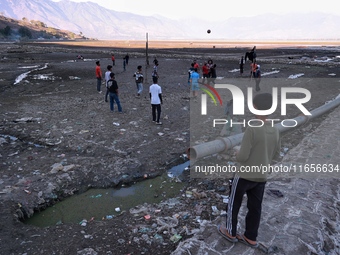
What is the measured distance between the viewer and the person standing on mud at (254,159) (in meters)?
3.07

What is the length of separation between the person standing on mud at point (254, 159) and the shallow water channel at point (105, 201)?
2275 mm

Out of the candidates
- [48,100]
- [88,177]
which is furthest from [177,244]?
[48,100]

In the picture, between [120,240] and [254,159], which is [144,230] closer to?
[120,240]

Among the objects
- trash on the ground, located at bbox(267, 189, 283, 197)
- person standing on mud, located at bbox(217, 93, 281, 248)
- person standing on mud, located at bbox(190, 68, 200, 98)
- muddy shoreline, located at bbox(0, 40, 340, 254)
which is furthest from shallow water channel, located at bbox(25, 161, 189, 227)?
person standing on mud, located at bbox(190, 68, 200, 98)

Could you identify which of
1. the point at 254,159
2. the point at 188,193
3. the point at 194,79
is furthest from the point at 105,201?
the point at 194,79

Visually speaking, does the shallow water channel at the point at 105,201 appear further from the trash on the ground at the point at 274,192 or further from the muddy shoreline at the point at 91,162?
the trash on the ground at the point at 274,192

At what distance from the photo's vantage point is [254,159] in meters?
3.15

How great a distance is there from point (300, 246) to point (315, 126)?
6.16m

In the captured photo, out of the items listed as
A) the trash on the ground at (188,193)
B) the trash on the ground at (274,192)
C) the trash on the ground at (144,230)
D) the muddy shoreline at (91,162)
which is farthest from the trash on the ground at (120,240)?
the trash on the ground at (274,192)

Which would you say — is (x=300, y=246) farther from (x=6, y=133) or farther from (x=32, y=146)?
(x=6, y=133)

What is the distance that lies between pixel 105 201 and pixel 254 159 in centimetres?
324

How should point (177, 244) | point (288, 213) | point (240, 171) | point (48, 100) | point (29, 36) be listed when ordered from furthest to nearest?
point (29, 36) < point (48, 100) < point (288, 213) < point (177, 244) < point (240, 171)

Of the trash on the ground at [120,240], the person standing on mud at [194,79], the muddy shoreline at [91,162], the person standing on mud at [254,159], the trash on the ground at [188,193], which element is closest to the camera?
the person standing on mud at [254,159]

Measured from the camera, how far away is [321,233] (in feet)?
13.1
